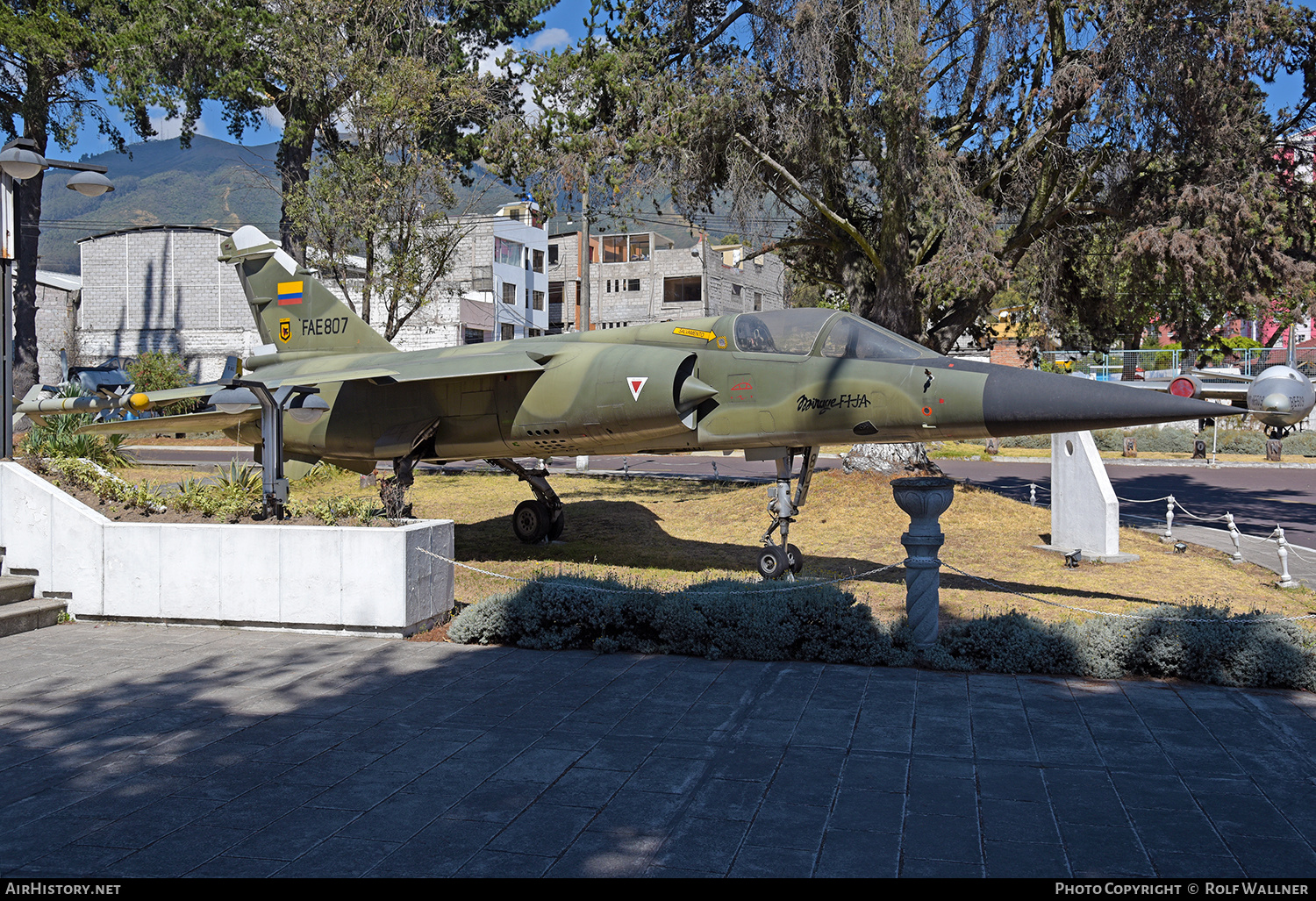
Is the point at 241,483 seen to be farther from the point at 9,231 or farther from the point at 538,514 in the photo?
the point at 9,231

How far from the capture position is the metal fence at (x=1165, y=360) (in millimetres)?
16875

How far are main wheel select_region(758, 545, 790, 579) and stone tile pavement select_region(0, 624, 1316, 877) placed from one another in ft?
10.2

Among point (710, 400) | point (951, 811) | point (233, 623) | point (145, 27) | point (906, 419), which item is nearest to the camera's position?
point (951, 811)

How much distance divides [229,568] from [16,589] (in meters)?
2.26

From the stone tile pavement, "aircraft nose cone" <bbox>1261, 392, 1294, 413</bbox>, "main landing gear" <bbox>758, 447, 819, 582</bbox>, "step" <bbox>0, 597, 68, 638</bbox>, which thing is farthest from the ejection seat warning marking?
"step" <bbox>0, 597, 68, 638</bbox>

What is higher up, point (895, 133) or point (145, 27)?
point (145, 27)

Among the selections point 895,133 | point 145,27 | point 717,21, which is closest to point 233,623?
point 895,133

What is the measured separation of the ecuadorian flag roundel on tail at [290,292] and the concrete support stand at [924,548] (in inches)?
451

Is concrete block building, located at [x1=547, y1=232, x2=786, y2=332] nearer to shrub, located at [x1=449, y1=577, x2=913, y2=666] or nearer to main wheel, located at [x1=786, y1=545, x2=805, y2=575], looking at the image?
main wheel, located at [x1=786, y1=545, x2=805, y2=575]

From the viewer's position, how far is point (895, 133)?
54.1 feet

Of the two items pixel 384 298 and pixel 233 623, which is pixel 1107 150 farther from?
pixel 384 298

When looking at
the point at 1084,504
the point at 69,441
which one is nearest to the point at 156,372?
the point at 69,441

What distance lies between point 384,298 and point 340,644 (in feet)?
65.5

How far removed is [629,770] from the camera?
17.0 ft
